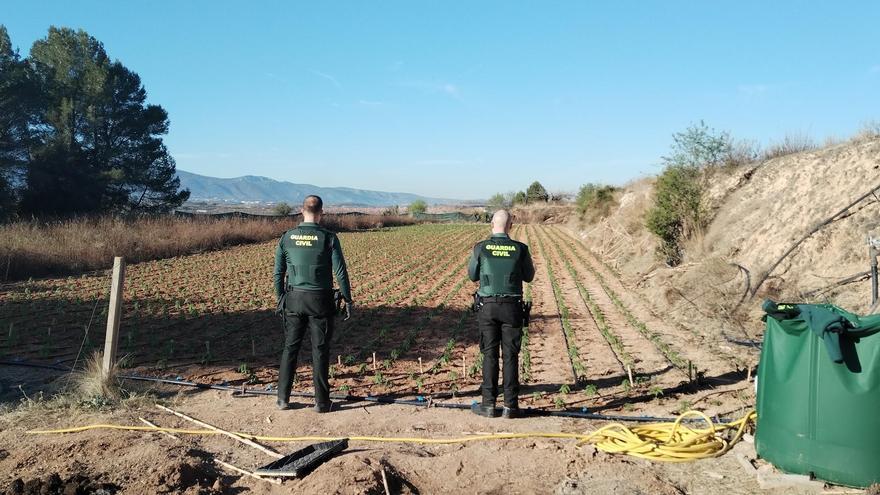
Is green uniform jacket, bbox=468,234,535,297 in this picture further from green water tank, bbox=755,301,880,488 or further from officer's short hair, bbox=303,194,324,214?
green water tank, bbox=755,301,880,488

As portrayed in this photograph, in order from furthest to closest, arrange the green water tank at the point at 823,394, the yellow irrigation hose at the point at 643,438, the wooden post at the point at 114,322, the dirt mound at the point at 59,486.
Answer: the wooden post at the point at 114,322 → the yellow irrigation hose at the point at 643,438 → the dirt mound at the point at 59,486 → the green water tank at the point at 823,394

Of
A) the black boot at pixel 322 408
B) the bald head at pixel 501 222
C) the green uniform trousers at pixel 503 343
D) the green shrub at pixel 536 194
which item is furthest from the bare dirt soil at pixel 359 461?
the green shrub at pixel 536 194

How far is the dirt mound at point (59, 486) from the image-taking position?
4004 mm

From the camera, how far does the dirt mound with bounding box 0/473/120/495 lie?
400cm

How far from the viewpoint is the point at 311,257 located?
5805 millimetres

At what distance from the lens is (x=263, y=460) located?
487 cm

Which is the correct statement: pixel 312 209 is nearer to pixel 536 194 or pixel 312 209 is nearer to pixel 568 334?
pixel 568 334

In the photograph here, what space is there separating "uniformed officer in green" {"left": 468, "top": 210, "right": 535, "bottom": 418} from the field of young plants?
2.70 ft

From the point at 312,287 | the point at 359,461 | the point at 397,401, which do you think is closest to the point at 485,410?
the point at 397,401

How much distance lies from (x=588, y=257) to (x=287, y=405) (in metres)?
20.2

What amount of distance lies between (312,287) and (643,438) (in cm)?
327

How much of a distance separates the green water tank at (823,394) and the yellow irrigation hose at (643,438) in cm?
59

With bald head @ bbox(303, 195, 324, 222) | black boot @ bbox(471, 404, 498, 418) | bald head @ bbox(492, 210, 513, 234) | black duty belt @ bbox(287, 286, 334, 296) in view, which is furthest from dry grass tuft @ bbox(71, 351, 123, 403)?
bald head @ bbox(492, 210, 513, 234)

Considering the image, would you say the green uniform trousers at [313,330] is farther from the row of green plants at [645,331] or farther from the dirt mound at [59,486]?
the row of green plants at [645,331]
